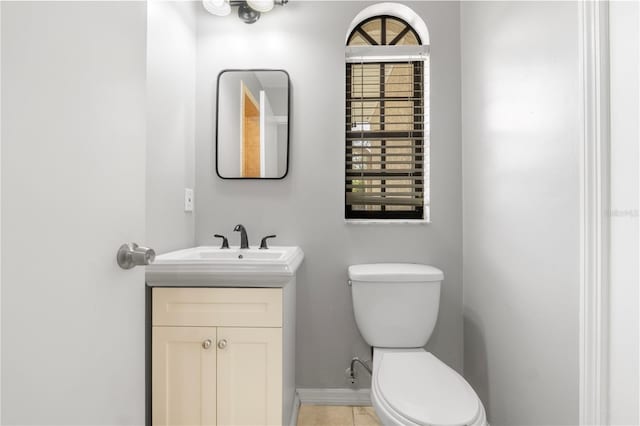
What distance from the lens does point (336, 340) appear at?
5.76 feet

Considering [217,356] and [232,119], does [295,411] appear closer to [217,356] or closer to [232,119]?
[217,356]

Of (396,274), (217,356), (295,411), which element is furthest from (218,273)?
(295,411)

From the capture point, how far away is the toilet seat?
3.28 feet

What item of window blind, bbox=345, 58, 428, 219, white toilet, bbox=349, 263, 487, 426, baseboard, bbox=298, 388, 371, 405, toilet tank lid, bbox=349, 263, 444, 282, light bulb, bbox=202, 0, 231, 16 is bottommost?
baseboard, bbox=298, 388, 371, 405

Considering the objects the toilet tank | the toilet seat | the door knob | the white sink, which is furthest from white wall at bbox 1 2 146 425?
the toilet tank

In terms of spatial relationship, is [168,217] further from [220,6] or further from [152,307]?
[220,6]

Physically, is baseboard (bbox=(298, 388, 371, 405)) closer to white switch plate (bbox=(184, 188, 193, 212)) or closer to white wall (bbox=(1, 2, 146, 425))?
white switch plate (bbox=(184, 188, 193, 212))

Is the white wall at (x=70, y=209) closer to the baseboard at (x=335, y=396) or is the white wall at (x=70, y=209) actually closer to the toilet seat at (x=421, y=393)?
the toilet seat at (x=421, y=393)

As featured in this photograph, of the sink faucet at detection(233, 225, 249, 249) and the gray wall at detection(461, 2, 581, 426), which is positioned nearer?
the gray wall at detection(461, 2, 581, 426)

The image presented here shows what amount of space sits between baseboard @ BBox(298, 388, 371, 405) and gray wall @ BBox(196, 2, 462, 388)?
36mm

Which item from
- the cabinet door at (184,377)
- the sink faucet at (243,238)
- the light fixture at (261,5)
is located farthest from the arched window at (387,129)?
the cabinet door at (184,377)

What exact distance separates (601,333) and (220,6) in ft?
6.70

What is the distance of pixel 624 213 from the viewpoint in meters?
0.80

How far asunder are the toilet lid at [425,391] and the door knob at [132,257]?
90 centimetres
